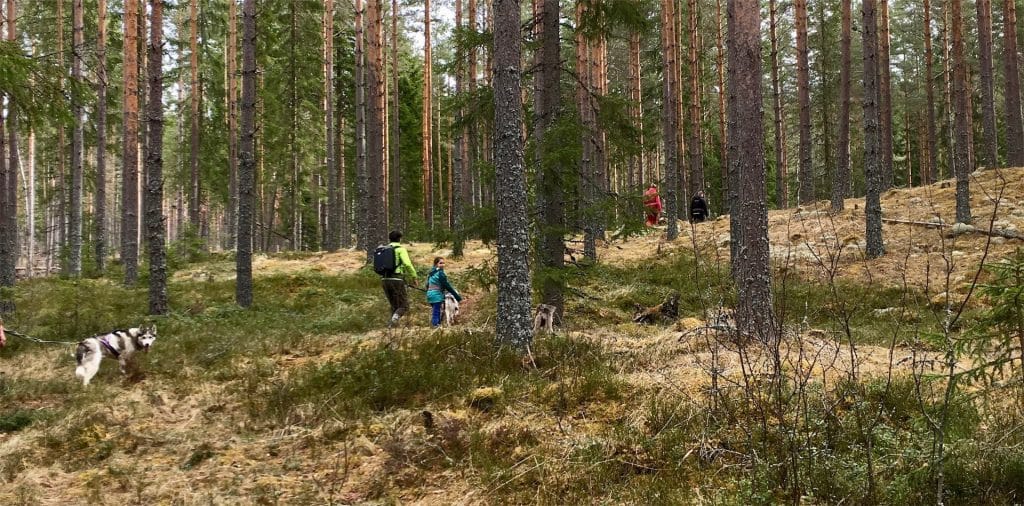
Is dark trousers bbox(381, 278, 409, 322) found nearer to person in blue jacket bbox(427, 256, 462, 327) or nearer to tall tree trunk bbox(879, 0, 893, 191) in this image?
person in blue jacket bbox(427, 256, 462, 327)

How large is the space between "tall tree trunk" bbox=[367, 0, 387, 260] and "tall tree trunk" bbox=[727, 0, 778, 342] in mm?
12106

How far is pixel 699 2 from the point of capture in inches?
980

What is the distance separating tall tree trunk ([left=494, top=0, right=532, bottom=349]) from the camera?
23.8ft

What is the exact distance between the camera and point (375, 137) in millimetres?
18062

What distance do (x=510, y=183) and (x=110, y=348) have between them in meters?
5.89

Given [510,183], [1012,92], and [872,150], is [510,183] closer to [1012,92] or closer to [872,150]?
[872,150]

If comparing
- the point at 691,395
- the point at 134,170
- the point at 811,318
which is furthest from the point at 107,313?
the point at 811,318

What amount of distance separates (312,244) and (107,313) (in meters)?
29.5

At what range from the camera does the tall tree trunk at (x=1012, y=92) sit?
18641 mm

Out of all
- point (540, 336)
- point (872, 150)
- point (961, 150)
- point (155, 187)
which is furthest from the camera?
point (961, 150)

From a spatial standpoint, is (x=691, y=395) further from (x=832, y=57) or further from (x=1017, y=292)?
(x=832, y=57)

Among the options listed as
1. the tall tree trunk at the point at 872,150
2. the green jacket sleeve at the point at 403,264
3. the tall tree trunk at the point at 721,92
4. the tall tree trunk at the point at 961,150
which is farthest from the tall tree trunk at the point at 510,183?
the tall tree trunk at the point at 721,92

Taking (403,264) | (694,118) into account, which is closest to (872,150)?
(694,118)

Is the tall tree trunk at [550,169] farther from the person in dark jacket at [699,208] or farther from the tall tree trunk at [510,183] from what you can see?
the person in dark jacket at [699,208]
